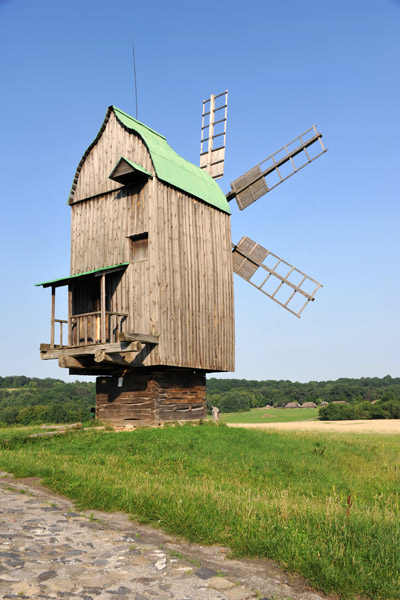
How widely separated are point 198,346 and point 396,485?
8.98 metres

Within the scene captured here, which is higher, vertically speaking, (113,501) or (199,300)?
(199,300)

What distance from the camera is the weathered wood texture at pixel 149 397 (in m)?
19.1

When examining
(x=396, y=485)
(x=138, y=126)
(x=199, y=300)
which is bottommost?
(x=396, y=485)

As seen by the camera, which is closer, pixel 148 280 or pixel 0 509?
pixel 0 509

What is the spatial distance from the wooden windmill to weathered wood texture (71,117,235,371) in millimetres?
42

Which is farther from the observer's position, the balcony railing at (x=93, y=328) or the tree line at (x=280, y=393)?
the tree line at (x=280, y=393)

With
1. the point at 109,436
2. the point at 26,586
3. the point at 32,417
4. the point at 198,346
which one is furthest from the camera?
the point at 32,417

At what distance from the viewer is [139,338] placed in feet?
55.9

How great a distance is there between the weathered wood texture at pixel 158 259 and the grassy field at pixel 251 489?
11.5 ft

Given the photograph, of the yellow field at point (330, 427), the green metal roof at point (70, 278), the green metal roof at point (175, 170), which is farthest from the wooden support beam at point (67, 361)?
the yellow field at point (330, 427)

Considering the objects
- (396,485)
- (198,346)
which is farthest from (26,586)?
(198,346)

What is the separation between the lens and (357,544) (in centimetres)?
637

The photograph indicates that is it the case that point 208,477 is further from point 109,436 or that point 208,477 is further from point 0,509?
point 109,436

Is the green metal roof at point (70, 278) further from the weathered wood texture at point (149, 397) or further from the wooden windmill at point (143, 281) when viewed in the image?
the weathered wood texture at point (149, 397)
